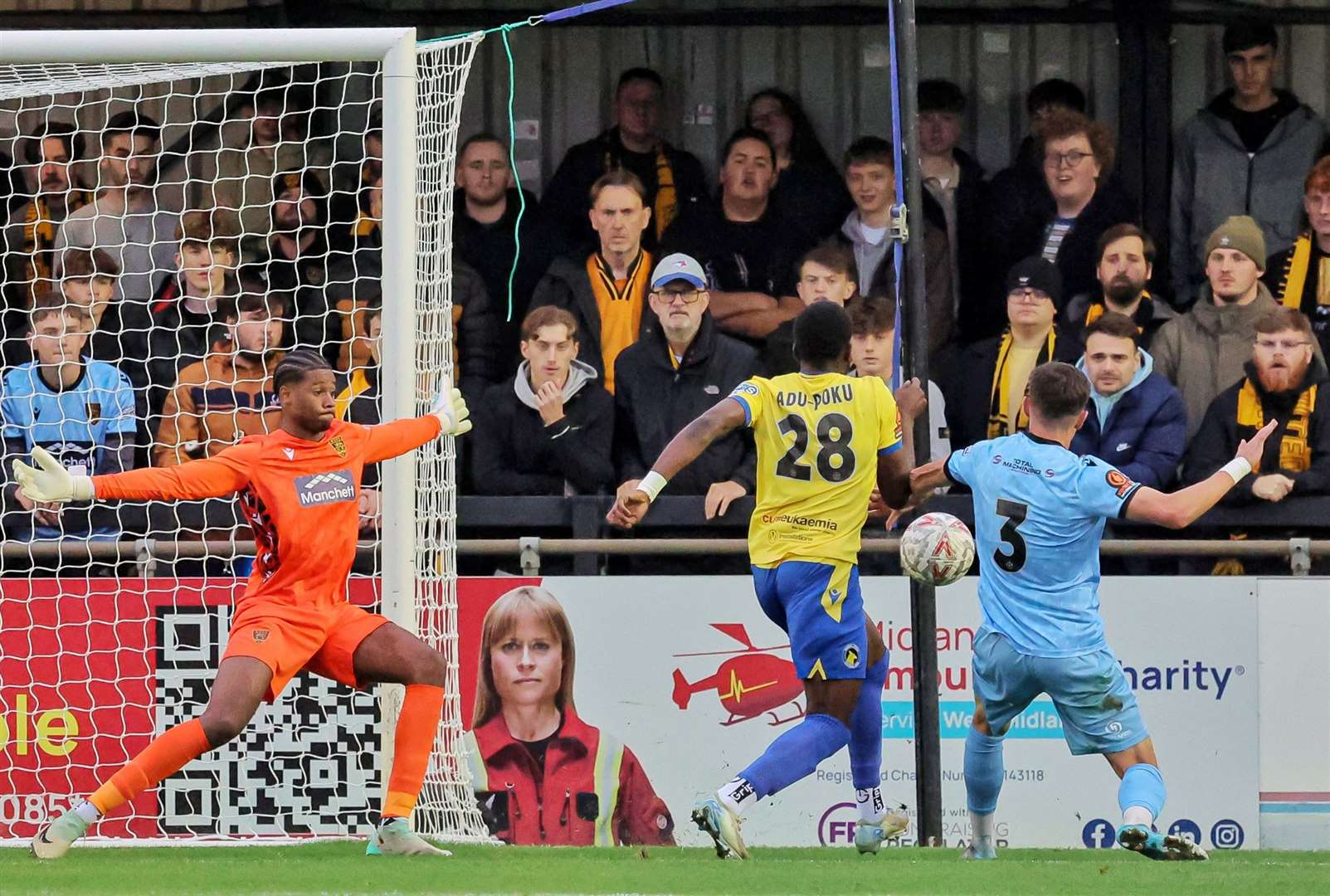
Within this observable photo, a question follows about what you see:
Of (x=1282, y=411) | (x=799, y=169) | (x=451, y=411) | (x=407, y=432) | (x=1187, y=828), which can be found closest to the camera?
(x=407, y=432)

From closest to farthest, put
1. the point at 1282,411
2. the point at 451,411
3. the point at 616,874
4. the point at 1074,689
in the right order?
the point at 616,874 < the point at 1074,689 < the point at 451,411 < the point at 1282,411

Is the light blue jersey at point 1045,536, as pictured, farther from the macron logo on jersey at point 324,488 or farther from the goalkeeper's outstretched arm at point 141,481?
the goalkeeper's outstretched arm at point 141,481

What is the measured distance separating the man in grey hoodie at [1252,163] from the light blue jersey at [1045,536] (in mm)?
4061

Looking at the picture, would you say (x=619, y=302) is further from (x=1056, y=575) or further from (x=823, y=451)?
(x=1056, y=575)

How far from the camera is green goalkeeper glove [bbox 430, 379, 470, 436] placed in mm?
7480

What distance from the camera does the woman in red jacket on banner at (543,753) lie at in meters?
9.03

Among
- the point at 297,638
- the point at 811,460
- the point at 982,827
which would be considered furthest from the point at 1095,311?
the point at 297,638

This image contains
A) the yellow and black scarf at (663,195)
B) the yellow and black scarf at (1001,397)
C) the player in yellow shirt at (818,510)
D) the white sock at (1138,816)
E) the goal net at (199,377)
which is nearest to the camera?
the white sock at (1138,816)

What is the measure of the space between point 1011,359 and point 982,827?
341 centimetres

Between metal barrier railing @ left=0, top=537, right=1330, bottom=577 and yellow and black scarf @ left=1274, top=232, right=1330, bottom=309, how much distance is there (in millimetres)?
1638

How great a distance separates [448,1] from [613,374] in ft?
9.95

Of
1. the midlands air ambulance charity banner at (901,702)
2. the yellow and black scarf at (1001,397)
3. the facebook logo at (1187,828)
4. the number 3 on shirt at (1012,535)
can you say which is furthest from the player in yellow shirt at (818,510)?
the yellow and black scarf at (1001,397)

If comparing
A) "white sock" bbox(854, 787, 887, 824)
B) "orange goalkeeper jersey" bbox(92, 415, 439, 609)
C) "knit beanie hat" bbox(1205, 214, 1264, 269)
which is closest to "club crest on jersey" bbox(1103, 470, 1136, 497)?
"white sock" bbox(854, 787, 887, 824)

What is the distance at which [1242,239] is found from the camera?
10.0 metres
